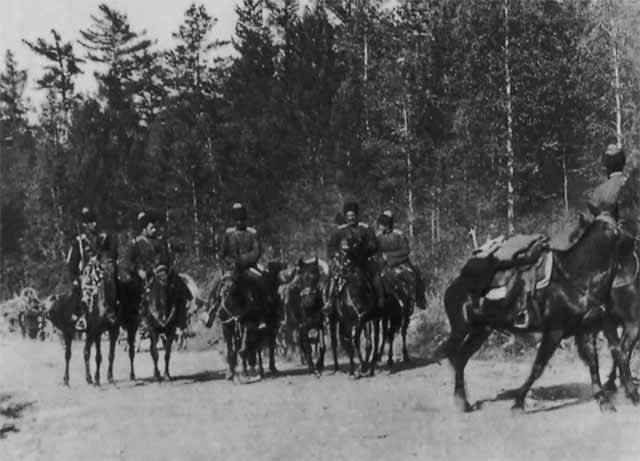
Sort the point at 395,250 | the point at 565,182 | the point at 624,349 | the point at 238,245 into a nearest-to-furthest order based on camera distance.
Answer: the point at 624,349, the point at 238,245, the point at 395,250, the point at 565,182

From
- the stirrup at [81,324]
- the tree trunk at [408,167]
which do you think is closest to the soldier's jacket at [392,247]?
the stirrup at [81,324]

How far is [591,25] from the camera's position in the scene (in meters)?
23.0

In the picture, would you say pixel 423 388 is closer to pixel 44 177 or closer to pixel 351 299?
pixel 351 299

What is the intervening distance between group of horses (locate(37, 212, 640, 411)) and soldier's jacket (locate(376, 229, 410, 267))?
1.33 ft

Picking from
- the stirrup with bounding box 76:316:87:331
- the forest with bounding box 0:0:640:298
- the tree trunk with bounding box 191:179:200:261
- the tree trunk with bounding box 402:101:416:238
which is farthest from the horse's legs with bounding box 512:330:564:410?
the tree trunk with bounding box 191:179:200:261

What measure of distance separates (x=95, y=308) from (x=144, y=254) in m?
1.20

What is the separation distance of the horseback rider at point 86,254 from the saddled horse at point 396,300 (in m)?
4.60

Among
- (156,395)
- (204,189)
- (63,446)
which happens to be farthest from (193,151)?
(63,446)

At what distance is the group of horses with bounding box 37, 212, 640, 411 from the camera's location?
8883 millimetres

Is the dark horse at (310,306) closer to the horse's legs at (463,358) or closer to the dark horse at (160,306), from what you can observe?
the dark horse at (160,306)

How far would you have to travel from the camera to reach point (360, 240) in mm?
12469

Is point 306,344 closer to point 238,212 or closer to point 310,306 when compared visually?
point 310,306

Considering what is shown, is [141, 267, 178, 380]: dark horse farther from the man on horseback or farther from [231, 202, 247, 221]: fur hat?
[231, 202, 247, 221]: fur hat

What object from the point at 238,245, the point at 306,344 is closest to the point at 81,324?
the point at 238,245
